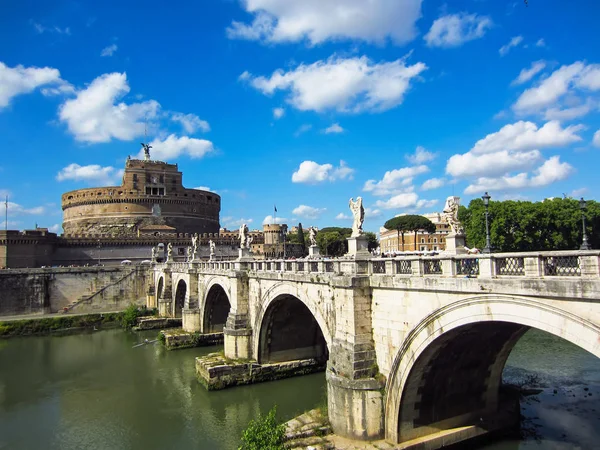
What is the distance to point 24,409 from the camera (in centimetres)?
2092

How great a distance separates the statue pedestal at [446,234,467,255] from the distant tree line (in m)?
31.6

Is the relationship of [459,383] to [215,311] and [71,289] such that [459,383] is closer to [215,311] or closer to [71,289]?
[215,311]

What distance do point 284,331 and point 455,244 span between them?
43.8ft

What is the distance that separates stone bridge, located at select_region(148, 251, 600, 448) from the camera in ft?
28.5

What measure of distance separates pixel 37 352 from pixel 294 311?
2176cm

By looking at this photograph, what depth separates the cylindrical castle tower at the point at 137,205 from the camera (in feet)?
231

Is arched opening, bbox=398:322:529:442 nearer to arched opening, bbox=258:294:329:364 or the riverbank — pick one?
arched opening, bbox=258:294:329:364

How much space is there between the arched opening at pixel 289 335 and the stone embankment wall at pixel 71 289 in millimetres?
31783

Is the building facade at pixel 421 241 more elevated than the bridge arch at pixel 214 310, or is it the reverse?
the building facade at pixel 421 241

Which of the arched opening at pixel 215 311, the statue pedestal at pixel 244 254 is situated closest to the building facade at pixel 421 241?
the arched opening at pixel 215 311

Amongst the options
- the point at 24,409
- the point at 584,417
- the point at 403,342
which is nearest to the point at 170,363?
the point at 24,409

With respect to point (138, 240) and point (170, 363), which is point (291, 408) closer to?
point (170, 363)

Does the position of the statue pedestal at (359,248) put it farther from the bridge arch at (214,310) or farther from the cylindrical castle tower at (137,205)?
the cylindrical castle tower at (137,205)

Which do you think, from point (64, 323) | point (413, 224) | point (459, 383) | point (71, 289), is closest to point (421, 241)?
point (413, 224)
